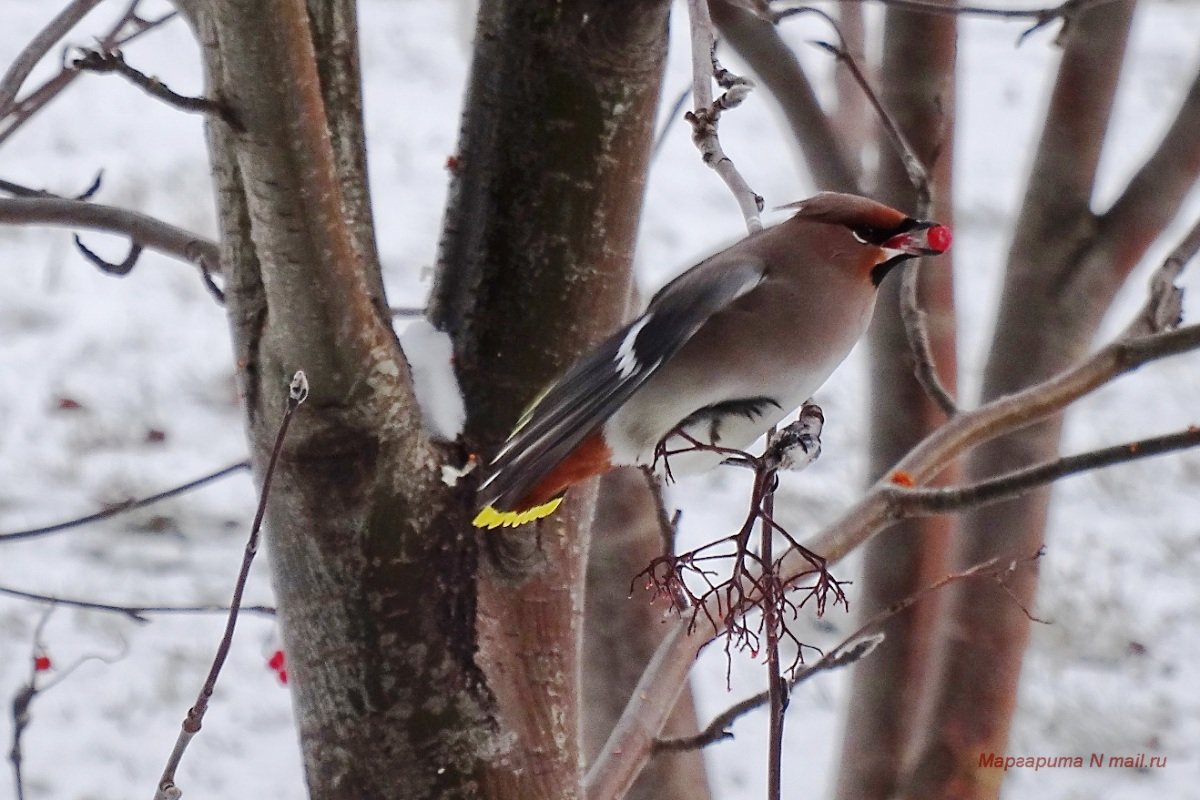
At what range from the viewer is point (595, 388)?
102 cm

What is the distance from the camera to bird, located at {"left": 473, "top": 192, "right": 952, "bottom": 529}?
1061 mm

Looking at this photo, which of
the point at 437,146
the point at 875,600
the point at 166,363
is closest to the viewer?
the point at 875,600

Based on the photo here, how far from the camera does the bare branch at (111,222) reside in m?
1.38

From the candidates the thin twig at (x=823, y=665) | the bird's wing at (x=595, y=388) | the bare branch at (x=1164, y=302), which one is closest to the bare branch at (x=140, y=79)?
the bird's wing at (x=595, y=388)

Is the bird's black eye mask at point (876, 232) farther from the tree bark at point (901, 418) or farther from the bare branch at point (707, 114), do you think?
the tree bark at point (901, 418)

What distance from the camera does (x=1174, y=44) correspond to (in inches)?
274

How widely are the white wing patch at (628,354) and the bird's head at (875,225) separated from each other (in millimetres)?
229

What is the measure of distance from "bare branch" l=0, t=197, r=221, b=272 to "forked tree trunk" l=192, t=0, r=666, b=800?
202 mm

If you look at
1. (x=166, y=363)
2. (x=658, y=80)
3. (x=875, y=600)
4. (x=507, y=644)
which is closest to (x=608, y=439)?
(x=507, y=644)

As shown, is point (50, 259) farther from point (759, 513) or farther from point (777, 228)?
point (759, 513)

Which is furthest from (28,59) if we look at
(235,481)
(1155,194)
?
(235,481)

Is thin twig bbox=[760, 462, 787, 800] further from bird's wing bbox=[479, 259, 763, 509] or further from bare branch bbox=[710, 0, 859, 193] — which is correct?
bare branch bbox=[710, 0, 859, 193]

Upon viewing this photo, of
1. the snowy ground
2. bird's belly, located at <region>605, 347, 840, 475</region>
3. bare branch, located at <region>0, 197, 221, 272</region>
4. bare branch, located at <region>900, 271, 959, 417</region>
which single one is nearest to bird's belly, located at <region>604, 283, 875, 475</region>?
bird's belly, located at <region>605, 347, 840, 475</region>

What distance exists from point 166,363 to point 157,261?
800 millimetres
